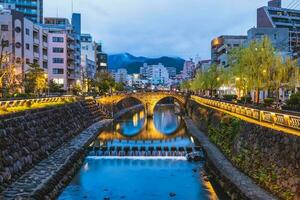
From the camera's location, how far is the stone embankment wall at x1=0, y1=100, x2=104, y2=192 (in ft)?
88.9

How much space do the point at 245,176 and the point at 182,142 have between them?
3051 cm

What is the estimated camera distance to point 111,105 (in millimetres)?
107000

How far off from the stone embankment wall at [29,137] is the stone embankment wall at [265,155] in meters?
16.1

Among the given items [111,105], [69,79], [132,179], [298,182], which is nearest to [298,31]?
[111,105]

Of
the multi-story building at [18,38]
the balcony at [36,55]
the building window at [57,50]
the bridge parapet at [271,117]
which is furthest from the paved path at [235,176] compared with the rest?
the building window at [57,50]

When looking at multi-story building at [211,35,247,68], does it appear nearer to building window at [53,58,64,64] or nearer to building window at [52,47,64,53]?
building window at [53,58,64,64]

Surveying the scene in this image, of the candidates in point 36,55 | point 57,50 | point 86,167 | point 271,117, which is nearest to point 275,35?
point 57,50

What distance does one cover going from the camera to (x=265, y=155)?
26.1 meters

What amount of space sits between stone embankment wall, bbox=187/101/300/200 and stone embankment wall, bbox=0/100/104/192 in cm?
1609

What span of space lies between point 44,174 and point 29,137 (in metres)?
6.44

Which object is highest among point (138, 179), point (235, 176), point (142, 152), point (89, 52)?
point (89, 52)

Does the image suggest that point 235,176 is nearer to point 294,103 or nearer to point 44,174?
point 44,174

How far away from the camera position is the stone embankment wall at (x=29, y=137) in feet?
88.9

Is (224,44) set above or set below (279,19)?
below
